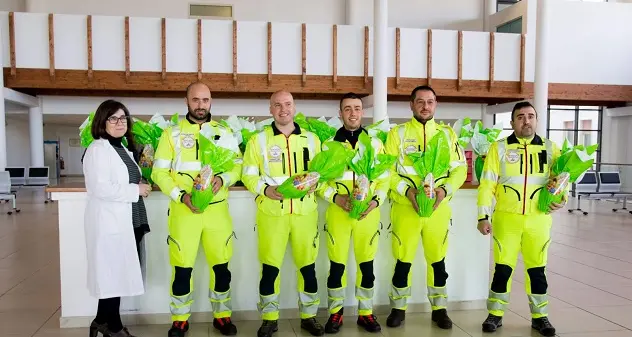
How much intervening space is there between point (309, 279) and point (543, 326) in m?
1.82

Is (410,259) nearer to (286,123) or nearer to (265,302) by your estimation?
(265,302)

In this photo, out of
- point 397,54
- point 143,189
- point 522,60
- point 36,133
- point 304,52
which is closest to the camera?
point 143,189

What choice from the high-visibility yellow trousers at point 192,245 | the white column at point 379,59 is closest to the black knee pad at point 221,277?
the high-visibility yellow trousers at point 192,245

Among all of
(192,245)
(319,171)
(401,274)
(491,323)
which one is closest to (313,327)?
(401,274)

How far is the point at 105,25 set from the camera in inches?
518

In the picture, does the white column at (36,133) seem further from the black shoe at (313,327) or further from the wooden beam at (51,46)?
the black shoe at (313,327)

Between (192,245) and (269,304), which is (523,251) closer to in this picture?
(269,304)

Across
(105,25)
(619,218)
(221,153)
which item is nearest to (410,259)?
(221,153)

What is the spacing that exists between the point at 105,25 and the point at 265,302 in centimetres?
1177

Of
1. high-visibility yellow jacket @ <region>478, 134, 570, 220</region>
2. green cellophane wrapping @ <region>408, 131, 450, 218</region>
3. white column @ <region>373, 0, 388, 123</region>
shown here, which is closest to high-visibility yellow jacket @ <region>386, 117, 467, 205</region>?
green cellophane wrapping @ <region>408, 131, 450, 218</region>

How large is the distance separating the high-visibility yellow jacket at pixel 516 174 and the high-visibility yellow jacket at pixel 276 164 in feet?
4.55

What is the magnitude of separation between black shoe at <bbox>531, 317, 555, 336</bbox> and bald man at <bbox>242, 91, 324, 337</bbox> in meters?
1.80

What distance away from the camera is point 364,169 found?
3.54 m

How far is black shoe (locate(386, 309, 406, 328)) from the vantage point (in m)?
3.97
